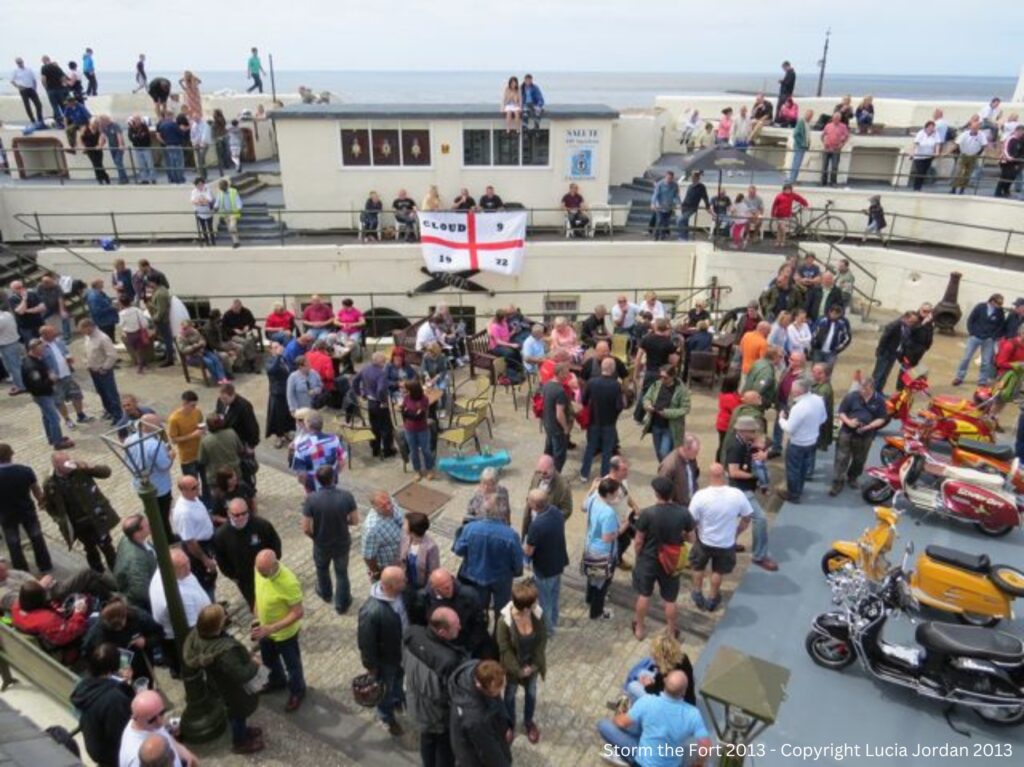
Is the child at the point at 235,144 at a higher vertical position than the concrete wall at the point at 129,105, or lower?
lower

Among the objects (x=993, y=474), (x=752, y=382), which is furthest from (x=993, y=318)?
(x=752, y=382)

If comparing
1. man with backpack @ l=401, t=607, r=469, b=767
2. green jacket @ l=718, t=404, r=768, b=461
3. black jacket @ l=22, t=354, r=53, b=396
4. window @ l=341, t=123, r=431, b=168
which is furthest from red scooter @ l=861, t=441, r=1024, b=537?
window @ l=341, t=123, r=431, b=168

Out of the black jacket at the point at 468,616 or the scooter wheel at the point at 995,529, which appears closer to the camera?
the black jacket at the point at 468,616

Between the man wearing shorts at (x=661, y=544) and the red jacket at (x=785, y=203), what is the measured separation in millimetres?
12584

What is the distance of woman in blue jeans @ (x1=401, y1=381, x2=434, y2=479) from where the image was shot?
9.37 meters

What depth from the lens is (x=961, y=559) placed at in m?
6.80

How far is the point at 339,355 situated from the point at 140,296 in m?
4.38

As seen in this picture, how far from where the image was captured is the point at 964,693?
5.87 m

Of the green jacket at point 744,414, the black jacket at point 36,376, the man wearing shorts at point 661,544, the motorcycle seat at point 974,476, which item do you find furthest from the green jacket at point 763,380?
the black jacket at point 36,376

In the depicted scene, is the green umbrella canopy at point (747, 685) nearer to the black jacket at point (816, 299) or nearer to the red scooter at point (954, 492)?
the red scooter at point (954, 492)

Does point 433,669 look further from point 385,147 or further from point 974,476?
point 385,147

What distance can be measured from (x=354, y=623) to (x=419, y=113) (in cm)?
1392

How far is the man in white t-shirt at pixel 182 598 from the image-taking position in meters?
5.91

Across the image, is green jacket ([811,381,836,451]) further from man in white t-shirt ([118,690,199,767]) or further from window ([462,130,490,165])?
window ([462,130,490,165])
